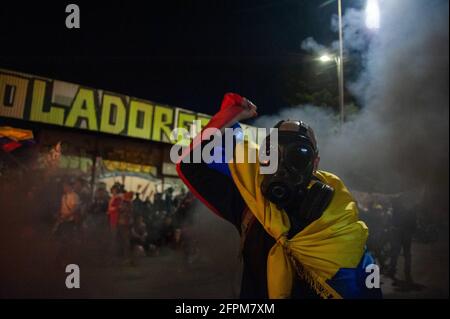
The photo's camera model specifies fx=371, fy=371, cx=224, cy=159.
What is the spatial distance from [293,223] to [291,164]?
0.29 meters

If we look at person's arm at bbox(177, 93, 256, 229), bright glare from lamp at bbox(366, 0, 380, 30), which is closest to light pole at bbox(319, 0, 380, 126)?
bright glare from lamp at bbox(366, 0, 380, 30)

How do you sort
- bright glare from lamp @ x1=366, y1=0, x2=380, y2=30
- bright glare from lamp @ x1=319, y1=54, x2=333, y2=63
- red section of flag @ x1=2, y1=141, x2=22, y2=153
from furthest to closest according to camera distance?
bright glare from lamp @ x1=319, y1=54, x2=333, y2=63 < red section of flag @ x1=2, y1=141, x2=22, y2=153 < bright glare from lamp @ x1=366, y1=0, x2=380, y2=30

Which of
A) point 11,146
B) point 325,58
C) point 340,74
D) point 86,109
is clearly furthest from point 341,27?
point 11,146

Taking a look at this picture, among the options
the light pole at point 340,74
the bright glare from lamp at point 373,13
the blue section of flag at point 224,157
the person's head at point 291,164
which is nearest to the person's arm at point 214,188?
the blue section of flag at point 224,157

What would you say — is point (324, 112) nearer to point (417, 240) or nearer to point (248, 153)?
point (417, 240)

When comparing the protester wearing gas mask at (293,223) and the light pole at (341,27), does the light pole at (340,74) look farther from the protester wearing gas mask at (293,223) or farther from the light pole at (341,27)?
the protester wearing gas mask at (293,223)

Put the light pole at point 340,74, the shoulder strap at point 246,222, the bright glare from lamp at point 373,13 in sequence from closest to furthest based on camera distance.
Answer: the shoulder strap at point 246,222 → the bright glare from lamp at point 373,13 → the light pole at point 340,74

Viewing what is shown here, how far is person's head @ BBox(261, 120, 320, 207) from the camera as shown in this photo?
1596mm

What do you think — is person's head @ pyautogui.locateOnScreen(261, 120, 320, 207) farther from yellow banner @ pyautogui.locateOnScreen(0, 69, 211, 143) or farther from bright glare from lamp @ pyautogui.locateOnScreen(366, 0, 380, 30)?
yellow banner @ pyautogui.locateOnScreen(0, 69, 211, 143)

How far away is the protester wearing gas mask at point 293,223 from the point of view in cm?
161

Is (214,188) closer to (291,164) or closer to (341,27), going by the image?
(291,164)

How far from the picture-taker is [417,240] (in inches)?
280

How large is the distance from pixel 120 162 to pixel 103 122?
1177mm
